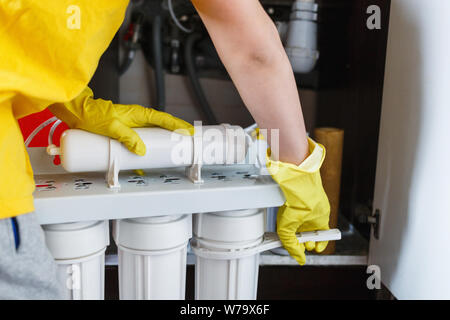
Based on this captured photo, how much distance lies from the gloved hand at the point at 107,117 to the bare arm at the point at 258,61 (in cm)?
16

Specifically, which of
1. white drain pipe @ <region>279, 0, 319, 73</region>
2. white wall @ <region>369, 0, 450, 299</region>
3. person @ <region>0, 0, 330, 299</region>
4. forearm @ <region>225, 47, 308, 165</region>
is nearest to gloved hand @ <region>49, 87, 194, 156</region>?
person @ <region>0, 0, 330, 299</region>

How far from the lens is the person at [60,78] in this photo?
2.06ft

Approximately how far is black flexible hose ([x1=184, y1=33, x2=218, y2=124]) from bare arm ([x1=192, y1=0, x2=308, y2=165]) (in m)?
0.81

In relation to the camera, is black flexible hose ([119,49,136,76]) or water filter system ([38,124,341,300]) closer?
water filter system ([38,124,341,300])

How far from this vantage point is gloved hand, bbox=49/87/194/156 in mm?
750

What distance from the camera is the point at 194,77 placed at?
156 cm

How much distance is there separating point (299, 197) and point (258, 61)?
257mm

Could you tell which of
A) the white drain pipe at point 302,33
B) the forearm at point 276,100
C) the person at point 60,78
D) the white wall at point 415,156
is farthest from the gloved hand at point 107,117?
the white drain pipe at point 302,33

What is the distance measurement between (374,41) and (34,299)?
1007 millimetres

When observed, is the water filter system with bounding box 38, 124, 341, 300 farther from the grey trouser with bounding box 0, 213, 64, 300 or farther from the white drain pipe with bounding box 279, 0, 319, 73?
the white drain pipe with bounding box 279, 0, 319, 73

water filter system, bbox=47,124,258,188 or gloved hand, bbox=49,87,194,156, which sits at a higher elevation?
gloved hand, bbox=49,87,194,156

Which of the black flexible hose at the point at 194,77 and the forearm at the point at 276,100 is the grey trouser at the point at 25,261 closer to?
the forearm at the point at 276,100
